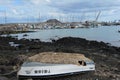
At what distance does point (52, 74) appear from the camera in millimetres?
18141

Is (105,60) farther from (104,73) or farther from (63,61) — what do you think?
(63,61)

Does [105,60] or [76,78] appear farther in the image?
[105,60]

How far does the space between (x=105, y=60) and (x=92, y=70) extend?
9994 mm

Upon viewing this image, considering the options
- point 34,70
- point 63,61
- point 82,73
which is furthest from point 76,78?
point 34,70

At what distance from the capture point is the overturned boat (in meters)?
17.7

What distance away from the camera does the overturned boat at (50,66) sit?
695 inches

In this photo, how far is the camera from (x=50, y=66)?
17859 mm

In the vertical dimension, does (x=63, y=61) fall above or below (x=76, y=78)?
above

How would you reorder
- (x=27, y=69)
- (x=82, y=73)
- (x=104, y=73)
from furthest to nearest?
(x=104, y=73) → (x=82, y=73) → (x=27, y=69)

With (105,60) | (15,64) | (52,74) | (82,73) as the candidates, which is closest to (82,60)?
(82,73)

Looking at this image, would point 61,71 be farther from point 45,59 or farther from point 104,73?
point 104,73

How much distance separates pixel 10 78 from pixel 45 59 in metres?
3.37

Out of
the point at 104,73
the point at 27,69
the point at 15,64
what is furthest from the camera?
the point at 15,64

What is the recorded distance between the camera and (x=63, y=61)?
59.9 ft
